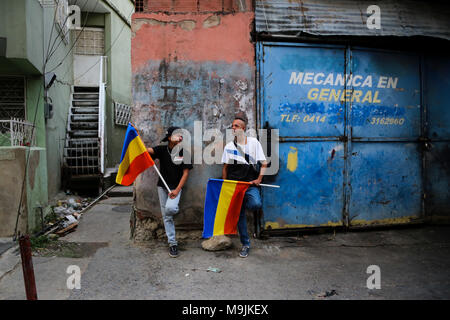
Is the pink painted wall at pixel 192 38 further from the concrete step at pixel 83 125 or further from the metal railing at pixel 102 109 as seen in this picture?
the concrete step at pixel 83 125

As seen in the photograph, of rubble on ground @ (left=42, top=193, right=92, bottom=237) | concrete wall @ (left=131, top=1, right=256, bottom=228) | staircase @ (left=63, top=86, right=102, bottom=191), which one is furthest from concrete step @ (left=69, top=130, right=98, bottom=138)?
concrete wall @ (left=131, top=1, right=256, bottom=228)

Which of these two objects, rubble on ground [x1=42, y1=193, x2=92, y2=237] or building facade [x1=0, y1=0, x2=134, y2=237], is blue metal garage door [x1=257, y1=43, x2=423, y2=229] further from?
building facade [x1=0, y1=0, x2=134, y2=237]

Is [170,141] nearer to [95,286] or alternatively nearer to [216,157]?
[216,157]

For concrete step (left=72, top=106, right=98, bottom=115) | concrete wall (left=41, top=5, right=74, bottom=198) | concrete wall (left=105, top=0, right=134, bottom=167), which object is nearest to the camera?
concrete wall (left=41, top=5, right=74, bottom=198)

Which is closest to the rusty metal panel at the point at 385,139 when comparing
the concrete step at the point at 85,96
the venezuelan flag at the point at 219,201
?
the venezuelan flag at the point at 219,201

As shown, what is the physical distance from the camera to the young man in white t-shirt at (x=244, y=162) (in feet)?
15.1

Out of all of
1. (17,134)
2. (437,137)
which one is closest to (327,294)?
(437,137)

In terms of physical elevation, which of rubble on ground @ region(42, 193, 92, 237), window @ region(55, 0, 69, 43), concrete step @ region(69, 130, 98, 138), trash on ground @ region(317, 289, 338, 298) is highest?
window @ region(55, 0, 69, 43)

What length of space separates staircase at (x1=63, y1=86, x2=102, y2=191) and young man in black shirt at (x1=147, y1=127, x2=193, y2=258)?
18.5ft

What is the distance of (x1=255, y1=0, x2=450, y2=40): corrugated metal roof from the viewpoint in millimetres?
5121

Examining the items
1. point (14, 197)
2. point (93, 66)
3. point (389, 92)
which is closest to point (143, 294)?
point (14, 197)

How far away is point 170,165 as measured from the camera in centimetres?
470

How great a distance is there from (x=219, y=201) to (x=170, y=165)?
2.94 ft

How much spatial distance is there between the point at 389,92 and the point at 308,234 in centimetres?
283
